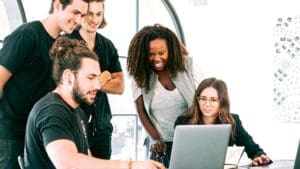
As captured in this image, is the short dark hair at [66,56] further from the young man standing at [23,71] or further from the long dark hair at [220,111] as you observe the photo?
the long dark hair at [220,111]

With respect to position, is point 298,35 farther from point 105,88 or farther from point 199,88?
point 105,88

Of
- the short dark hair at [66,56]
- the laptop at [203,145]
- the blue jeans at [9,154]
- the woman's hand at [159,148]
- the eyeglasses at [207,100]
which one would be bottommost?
the woman's hand at [159,148]

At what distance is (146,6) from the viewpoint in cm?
482

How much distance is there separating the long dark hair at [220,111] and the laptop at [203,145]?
860mm

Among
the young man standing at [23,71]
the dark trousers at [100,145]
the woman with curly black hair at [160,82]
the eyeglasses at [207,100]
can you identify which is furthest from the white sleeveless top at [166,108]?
the young man standing at [23,71]

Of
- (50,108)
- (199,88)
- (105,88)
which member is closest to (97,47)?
(105,88)

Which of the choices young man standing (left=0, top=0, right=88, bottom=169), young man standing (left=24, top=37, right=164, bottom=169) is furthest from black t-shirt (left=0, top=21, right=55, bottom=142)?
young man standing (left=24, top=37, right=164, bottom=169)

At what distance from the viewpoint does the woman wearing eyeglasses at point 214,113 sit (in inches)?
101

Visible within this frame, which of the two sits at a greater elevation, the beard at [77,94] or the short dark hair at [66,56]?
the short dark hair at [66,56]

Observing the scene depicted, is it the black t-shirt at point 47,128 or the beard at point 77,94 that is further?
the beard at point 77,94

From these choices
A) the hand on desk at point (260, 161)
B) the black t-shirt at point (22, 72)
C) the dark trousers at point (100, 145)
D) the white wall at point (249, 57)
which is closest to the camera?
the black t-shirt at point (22, 72)

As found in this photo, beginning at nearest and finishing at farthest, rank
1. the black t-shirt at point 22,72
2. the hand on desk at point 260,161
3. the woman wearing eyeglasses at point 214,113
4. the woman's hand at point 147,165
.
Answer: the woman's hand at point 147,165, the black t-shirt at point 22,72, the hand on desk at point 260,161, the woman wearing eyeglasses at point 214,113

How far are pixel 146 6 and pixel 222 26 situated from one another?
918 mm

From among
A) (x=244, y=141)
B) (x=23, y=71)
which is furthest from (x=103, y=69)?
(x=244, y=141)
